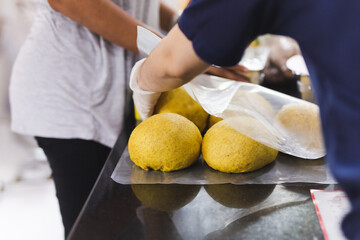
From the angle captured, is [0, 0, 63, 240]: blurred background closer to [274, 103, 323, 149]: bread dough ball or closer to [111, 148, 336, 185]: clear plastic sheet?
[111, 148, 336, 185]: clear plastic sheet

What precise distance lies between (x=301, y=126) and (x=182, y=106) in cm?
31

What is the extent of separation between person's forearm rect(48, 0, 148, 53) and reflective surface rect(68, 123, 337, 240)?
1.45 feet

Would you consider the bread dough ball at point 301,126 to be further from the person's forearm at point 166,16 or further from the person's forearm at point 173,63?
the person's forearm at point 166,16

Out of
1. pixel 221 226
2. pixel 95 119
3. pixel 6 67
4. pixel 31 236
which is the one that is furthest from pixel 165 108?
pixel 6 67

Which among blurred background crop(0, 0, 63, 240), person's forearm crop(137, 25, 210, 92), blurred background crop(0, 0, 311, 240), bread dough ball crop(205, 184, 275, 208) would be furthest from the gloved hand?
blurred background crop(0, 0, 63, 240)

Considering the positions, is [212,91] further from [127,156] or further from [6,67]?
[6,67]

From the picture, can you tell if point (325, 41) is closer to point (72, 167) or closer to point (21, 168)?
point (72, 167)

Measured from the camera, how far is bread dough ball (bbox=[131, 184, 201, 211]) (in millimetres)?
740

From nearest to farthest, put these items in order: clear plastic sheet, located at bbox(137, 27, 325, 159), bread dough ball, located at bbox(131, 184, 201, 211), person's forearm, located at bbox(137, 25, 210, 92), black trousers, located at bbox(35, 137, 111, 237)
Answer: person's forearm, located at bbox(137, 25, 210, 92)
bread dough ball, located at bbox(131, 184, 201, 211)
clear plastic sheet, located at bbox(137, 27, 325, 159)
black trousers, located at bbox(35, 137, 111, 237)

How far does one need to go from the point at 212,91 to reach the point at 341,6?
1.81ft

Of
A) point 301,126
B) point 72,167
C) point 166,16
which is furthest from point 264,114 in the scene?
point 166,16

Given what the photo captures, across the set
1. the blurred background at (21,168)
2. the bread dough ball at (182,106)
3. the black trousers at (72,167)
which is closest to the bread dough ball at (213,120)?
the bread dough ball at (182,106)

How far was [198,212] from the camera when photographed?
2.36ft

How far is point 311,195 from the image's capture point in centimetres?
76
